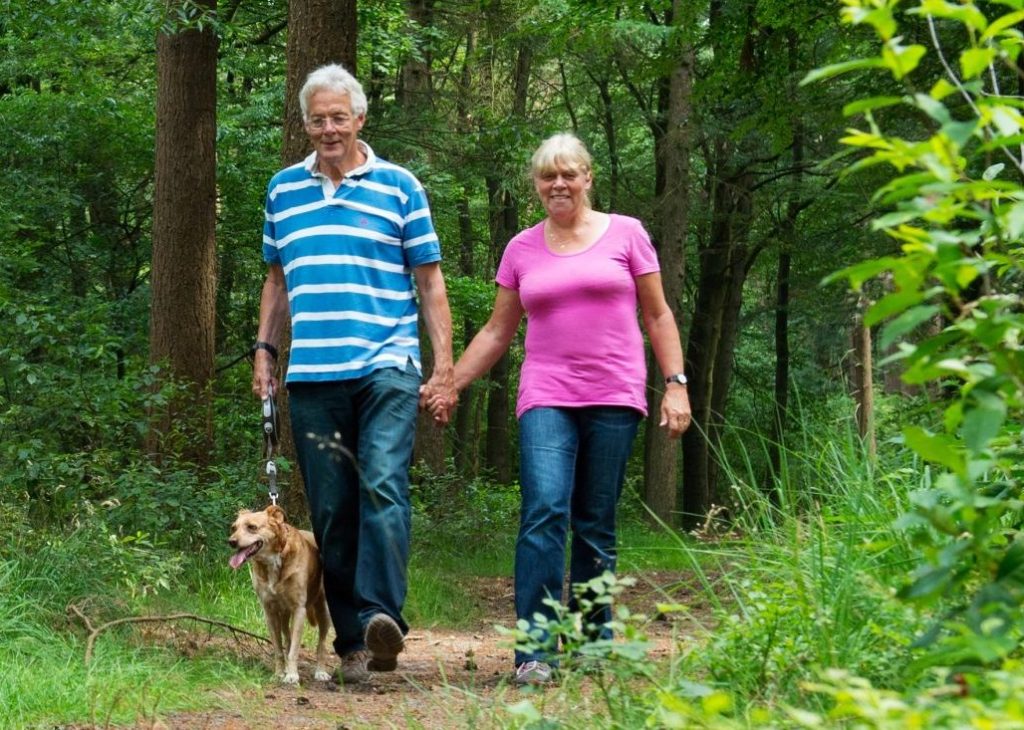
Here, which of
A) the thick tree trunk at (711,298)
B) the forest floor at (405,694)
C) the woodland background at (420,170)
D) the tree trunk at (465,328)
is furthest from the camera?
the tree trunk at (465,328)

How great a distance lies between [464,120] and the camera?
20.0 meters

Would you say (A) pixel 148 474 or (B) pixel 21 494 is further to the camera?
(A) pixel 148 474

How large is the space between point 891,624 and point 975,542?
1.38 metres

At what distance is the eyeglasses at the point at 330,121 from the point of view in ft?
19.0

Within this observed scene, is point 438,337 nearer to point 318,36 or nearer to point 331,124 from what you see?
point 331,124

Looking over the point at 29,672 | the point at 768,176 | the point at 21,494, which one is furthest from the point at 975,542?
the point at 768,176

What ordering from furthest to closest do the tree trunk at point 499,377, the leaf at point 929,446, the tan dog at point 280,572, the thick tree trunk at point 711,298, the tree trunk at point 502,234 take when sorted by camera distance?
the thick tree trunk at point 711,298
the tree trunk at point 499,377
the tree trunk at point 502,234
the tan dog at point 280,572
the leaf at point 929,446

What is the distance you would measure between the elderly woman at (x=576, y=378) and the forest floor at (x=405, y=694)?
0.42 metres

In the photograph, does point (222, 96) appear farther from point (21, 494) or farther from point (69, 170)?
point (21, 494)

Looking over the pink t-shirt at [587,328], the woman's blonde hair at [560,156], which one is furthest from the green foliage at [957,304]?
the woman's blonde hair at [560,156]

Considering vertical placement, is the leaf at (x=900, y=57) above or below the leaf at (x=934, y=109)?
above

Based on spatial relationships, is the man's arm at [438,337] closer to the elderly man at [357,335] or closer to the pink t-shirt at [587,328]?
the elderly man at [357,335]

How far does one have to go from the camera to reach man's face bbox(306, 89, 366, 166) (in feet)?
18.9

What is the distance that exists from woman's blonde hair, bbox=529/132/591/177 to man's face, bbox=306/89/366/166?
792mm
